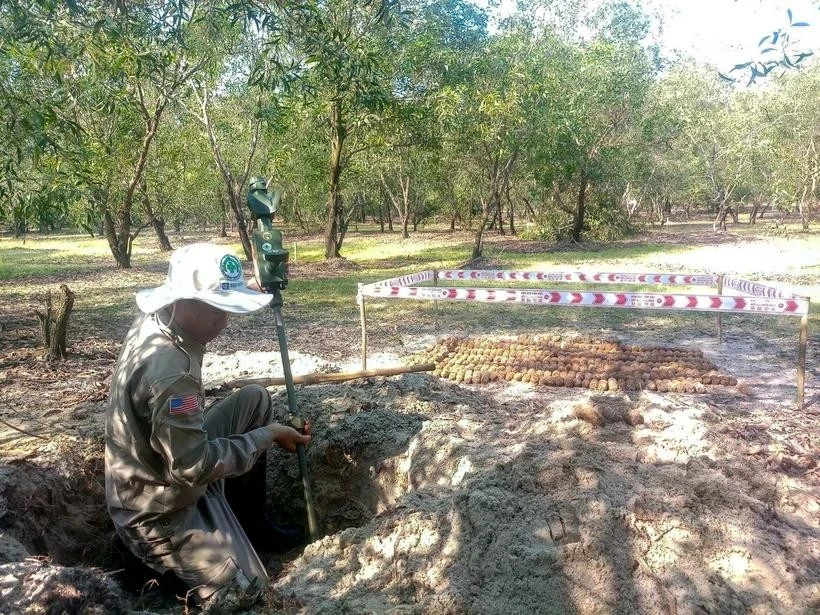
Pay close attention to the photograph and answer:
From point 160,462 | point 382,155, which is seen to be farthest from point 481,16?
point 160,462

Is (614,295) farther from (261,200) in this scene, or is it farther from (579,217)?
(579,217)

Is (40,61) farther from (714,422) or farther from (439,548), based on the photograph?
(714,422)

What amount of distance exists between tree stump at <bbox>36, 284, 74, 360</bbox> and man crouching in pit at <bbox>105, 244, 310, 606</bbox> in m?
4.01

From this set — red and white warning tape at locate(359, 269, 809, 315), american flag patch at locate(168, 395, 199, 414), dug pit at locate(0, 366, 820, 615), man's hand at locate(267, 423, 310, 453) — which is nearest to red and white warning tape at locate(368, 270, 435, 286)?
red and white warning tape at locate(359, 269, 809, 315)

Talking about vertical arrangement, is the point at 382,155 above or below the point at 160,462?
above

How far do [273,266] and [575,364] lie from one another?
4028 millimetres

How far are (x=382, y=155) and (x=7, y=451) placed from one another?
18.2 meters

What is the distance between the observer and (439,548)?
275 centimetres

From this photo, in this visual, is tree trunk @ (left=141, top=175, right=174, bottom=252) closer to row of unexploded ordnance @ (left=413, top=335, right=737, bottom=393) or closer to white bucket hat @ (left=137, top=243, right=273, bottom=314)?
row of unexploded ordnance @ (left=413, top=335, right=737, bottom=393)

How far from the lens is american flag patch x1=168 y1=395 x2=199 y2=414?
104 inches

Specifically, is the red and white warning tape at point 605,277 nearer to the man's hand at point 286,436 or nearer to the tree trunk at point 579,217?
the man's hand at point 286,436

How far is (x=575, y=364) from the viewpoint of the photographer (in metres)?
6.59

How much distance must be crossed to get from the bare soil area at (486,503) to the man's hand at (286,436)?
0.55 metres

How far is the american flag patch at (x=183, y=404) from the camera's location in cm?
263
